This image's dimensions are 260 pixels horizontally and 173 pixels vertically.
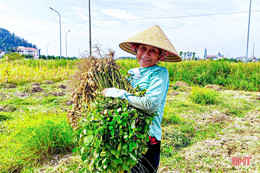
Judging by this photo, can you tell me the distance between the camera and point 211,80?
355 inches

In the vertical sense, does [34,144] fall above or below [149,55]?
below

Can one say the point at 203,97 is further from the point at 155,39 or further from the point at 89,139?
the point at 89,139

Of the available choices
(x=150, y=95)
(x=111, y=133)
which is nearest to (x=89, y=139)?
(x=111, y=133)

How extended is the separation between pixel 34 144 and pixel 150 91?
1.96 m

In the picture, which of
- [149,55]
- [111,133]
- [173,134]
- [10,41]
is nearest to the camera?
[111,133]

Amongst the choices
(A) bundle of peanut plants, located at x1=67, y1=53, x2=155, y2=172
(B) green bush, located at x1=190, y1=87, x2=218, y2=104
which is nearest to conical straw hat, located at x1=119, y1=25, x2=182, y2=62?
(A) bundle of peanut plants, located at x1=67, y1=53, x2=155, y2=172

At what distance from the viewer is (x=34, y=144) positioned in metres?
2.48

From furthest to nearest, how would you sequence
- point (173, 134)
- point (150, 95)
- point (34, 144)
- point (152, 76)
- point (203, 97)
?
point (203, 97), point (173, 134), point (34, 144), point (152, 76), point (150, 95)

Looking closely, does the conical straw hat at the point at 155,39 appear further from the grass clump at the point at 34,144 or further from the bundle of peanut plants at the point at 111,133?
the grass clump at the point at 34,144

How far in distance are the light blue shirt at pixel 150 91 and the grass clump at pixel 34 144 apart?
1512 millimetres

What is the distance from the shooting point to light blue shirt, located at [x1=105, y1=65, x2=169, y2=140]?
1271 millimetres

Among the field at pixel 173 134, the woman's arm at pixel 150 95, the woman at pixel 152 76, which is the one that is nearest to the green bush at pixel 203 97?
the field at pixel 173 134

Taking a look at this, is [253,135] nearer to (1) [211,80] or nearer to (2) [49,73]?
(1) [211,80]

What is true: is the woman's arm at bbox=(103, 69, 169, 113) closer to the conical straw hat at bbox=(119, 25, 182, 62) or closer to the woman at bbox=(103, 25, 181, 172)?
the woman at bbox=(103, 25, 181, 172)
